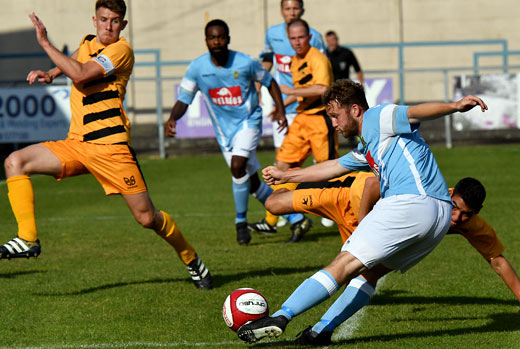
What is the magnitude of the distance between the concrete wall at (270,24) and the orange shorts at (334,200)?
67.4 ft

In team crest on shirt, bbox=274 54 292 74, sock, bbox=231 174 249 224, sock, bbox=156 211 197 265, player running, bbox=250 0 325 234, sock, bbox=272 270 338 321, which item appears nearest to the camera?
sock, bbox=272 270 338 321

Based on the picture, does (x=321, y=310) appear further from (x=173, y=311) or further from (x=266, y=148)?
(x=266, y=148)

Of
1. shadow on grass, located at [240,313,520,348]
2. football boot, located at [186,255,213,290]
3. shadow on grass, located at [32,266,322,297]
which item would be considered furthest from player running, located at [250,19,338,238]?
shadow on grass, located at [240,313,520,348]

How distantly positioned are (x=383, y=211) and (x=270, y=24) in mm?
23145

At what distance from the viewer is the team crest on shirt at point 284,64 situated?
10047 millimetres

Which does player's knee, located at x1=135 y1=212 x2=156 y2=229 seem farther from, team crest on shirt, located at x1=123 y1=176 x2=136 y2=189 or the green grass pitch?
the green grass pitch

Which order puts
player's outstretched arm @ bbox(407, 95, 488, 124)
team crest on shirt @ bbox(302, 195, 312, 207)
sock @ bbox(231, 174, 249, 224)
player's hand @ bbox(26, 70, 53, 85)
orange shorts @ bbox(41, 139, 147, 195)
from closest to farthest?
1. player's outstretched arm @ bbox(407, 95, 488, 124)
2. team crest on shirt @ bbox(302, 195, 312, 207)
3. player's hand @ bbox(26, 70, 53, 85)
4. orange shorts @ bbox(41, 139, 147, 195)
5. sock @ bbox(231, 174, 249, 224)

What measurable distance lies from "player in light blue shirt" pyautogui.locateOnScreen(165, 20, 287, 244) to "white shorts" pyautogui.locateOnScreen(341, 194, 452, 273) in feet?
13.2

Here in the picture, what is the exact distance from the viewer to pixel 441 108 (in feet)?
14.3

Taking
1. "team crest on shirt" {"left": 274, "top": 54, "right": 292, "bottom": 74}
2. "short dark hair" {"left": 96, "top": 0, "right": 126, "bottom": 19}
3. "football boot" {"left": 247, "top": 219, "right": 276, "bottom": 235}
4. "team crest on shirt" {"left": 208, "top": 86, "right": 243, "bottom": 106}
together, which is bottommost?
"football boot" {"left": 247, "top": 219, "right": 276, "bottom": 235}

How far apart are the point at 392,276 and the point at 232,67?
2860mm

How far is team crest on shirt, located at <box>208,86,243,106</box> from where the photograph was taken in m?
8.77

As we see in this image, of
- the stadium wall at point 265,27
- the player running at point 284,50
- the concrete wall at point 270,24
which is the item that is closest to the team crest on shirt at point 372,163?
the player running at point 284,50

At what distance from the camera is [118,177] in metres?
6.27
